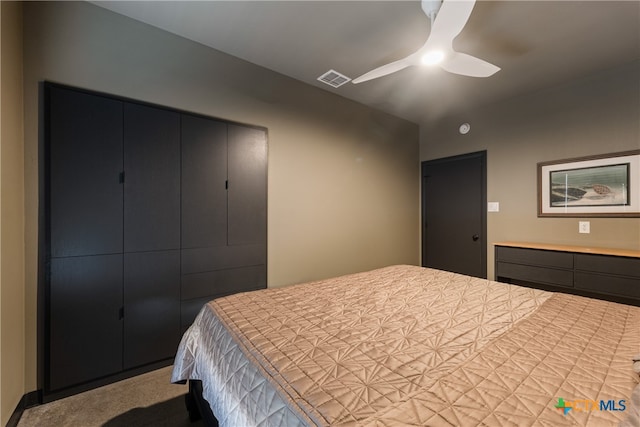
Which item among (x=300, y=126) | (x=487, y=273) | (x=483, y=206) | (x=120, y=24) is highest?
(x=120, y=24)

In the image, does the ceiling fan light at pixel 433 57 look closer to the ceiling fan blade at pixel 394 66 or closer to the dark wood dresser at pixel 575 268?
the ceiling fan blade at pixel 394 66

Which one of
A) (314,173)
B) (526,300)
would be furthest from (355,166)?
(526,300)

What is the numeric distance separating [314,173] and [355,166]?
0.72m

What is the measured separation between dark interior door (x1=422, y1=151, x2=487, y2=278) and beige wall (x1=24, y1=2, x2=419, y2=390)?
213mm

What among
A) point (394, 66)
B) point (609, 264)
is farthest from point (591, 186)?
point (394, 66)

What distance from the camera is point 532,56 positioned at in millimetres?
2510

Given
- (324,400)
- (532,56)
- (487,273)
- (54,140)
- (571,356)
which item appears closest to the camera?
(324,400)

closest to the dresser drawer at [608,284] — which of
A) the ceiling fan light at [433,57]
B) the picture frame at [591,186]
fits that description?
the picture frame at [591,186]

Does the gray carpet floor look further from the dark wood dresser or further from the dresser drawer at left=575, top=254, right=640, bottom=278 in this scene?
the dresser drawer at left=575, top=254, right=640, bottom=278

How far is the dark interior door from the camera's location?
3.68 metres

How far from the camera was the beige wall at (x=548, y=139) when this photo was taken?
264 cm

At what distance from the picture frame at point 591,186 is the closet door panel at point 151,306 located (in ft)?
13.2

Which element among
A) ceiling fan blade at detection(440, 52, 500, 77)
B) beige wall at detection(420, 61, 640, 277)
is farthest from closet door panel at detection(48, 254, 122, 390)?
beige wall at detection(420, 61, 640, 277)

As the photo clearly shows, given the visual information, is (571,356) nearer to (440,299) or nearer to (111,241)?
(440,299)
